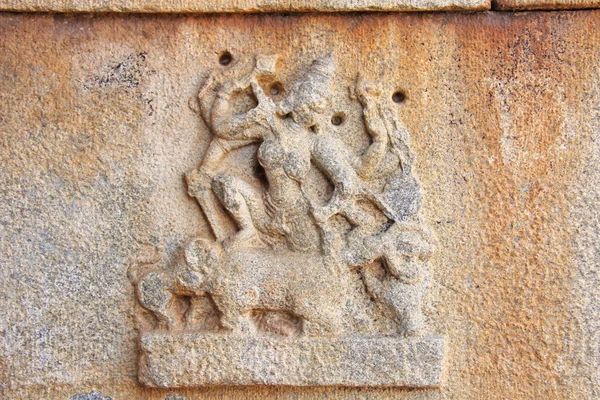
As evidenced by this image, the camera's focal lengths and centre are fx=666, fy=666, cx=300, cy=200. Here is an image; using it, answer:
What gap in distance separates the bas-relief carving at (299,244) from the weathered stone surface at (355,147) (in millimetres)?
76

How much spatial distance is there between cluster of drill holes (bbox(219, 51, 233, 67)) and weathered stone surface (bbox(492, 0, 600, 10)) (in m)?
0.95

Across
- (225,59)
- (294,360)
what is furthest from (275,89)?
(294,360)

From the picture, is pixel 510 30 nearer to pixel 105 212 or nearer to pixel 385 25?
pixel 385 25

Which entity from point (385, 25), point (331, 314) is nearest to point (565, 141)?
point (385, 25)

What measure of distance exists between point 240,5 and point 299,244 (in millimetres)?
841

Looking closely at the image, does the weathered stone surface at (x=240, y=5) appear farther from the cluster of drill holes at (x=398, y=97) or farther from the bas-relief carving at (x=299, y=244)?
the cluster of drill holes at (x=398, y=97)

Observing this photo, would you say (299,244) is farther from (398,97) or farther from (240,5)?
(240,5)

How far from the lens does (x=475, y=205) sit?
2348 mm

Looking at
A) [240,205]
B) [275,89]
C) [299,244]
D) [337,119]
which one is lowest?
[299,244]

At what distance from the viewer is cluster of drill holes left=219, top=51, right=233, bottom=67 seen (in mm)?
2365

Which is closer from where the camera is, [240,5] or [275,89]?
[240,5]

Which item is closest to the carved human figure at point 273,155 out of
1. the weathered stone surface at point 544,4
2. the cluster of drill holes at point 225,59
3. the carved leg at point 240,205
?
the carved leg at point 240,205

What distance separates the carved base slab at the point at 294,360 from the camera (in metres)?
2.26

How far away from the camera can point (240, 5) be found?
7.43ft
